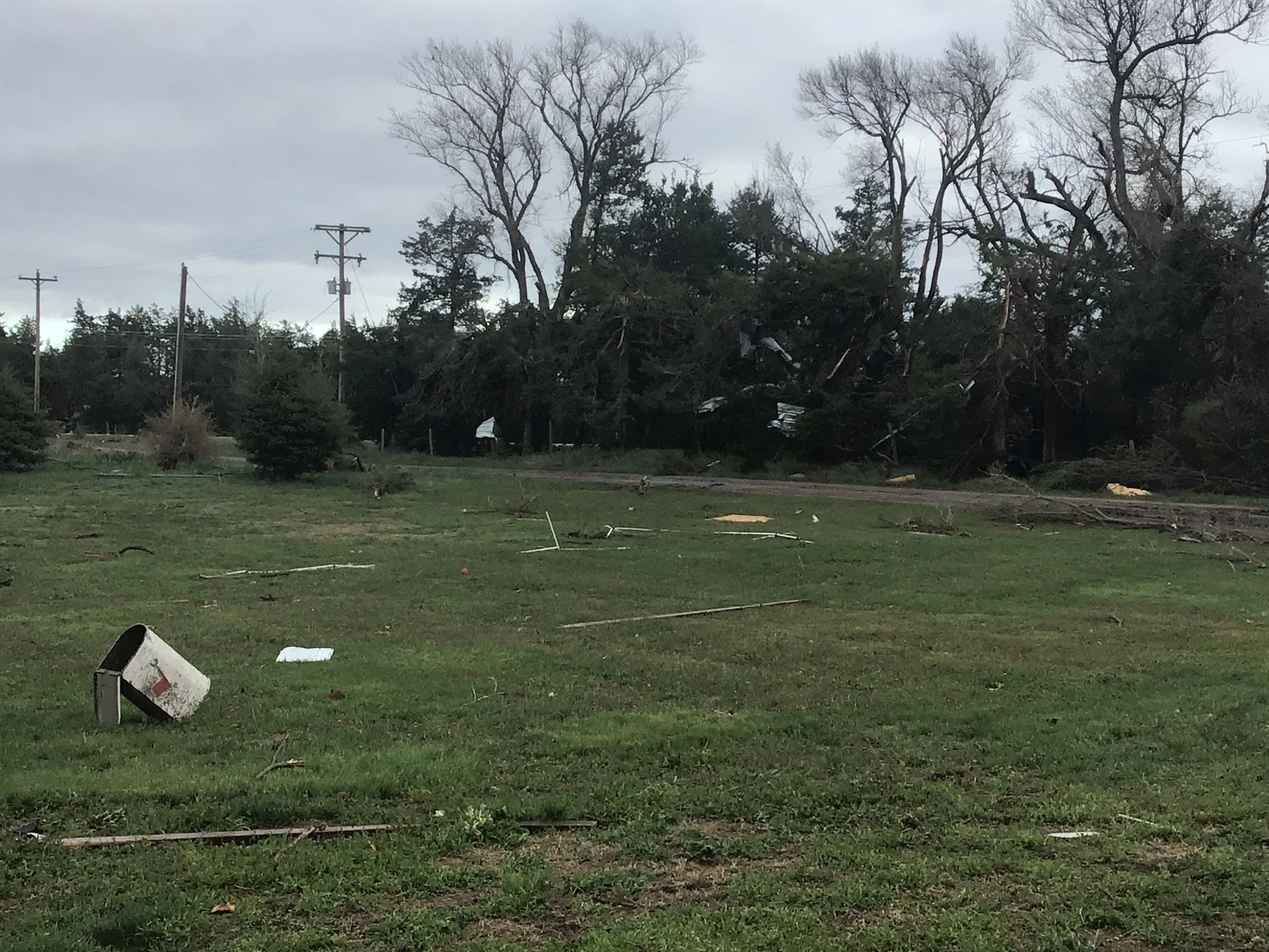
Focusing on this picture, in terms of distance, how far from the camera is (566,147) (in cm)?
4744

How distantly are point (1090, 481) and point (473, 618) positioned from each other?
20705 millimetres

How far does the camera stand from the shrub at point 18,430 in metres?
30.1

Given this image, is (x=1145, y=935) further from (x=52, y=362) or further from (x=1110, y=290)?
(x=52, y=362)

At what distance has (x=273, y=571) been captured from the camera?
1312cm

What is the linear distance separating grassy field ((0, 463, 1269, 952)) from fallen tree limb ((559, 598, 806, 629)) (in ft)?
0.79

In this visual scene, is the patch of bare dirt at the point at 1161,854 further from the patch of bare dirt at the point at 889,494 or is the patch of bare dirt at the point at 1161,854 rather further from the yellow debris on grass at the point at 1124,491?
the yellow debris on grass at the point at 1124,491

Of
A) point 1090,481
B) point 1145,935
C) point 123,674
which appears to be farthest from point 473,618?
point 1090,481

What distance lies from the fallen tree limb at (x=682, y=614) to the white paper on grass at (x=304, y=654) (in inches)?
90.3

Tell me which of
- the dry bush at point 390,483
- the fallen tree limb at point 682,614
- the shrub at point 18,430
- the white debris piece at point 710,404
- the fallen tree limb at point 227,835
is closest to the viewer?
the fallen tree limb at point 227,835

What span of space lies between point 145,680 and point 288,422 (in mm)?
23674

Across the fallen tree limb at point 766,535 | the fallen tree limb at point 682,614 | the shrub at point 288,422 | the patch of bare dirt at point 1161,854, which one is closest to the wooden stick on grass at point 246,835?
the patch of bare dirt at point 1161,854

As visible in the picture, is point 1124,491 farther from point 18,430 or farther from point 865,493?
point 18,430

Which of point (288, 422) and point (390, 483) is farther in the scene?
point (288, 422)

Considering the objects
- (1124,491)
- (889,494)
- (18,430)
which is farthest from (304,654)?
(18,430)
